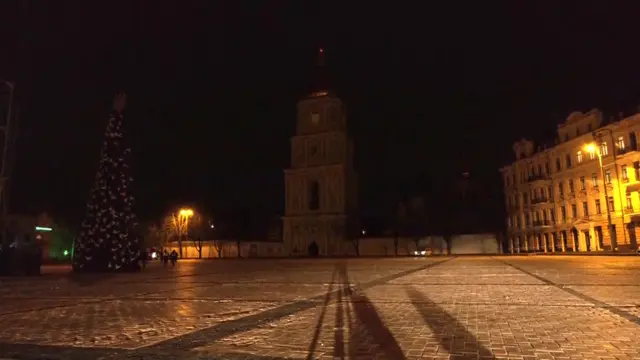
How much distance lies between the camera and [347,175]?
281 feet

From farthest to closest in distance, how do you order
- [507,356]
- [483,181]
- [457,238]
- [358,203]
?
[358,203], [483,181], [457,238], [507,356]

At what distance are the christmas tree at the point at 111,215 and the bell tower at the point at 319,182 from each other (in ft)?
163

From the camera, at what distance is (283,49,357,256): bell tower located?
3172 inches

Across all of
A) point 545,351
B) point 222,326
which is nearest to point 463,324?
point 545,351

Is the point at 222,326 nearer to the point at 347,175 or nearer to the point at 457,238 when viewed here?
the point at 457,238

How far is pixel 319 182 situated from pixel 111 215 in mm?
54262

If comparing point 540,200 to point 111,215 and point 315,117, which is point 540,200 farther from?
point 111,215

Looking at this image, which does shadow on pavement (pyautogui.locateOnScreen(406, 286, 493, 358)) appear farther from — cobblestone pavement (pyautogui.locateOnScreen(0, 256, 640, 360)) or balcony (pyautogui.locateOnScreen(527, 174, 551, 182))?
balcony (pyautogui.locateOnScreen(527, 174, 551, 182))

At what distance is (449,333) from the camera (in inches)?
303

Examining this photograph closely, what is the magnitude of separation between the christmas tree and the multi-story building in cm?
3966

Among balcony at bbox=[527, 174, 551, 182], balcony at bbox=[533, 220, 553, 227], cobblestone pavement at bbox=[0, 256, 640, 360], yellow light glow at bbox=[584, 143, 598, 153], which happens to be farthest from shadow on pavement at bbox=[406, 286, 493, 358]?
balcony at bbox=[527, 174, 551, 182]

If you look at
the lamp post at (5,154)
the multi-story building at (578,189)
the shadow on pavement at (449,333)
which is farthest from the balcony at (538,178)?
the shadow on pavement at (449,333)

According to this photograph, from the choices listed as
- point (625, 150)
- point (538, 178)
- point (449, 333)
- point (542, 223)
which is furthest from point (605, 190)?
point (449, 333)

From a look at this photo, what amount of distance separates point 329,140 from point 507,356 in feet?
259
